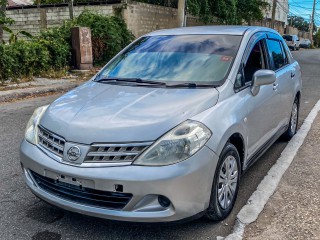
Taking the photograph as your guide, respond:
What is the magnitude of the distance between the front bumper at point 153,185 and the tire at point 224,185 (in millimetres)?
137

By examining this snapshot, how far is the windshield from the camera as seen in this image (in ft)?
12.0

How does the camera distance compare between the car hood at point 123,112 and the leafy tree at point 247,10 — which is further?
the leafy tree at point 247,10

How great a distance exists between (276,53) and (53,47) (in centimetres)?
980

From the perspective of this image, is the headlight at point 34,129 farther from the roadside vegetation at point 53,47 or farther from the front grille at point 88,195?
the roadside vegetation at point 53,47

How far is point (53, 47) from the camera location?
1298 cm

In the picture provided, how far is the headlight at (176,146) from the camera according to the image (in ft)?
8.65

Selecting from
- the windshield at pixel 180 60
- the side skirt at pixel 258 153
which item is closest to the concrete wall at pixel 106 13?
the windshield at pixel 180 60

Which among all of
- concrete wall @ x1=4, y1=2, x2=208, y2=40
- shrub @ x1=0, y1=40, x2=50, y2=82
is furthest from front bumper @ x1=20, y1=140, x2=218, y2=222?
concrete wall @ x1=4, y1=2, x2=208, y2=40

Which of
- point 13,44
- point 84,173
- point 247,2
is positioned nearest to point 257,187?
point 84,173

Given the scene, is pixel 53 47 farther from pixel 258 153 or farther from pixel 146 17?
pixel 258 153

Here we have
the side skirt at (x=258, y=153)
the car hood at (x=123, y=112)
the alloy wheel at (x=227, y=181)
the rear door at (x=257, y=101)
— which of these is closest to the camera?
the car hood at (x=123, y=112)

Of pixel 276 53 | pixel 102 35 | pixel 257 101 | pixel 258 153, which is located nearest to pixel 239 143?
pixel 257 101

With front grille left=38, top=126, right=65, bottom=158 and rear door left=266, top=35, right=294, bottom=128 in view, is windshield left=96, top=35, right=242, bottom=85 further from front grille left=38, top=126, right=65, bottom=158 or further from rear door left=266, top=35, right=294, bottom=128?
front grille left=38, top=126, right=65, bottom=158

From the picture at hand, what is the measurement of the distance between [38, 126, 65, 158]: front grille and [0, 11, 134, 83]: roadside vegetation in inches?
348
